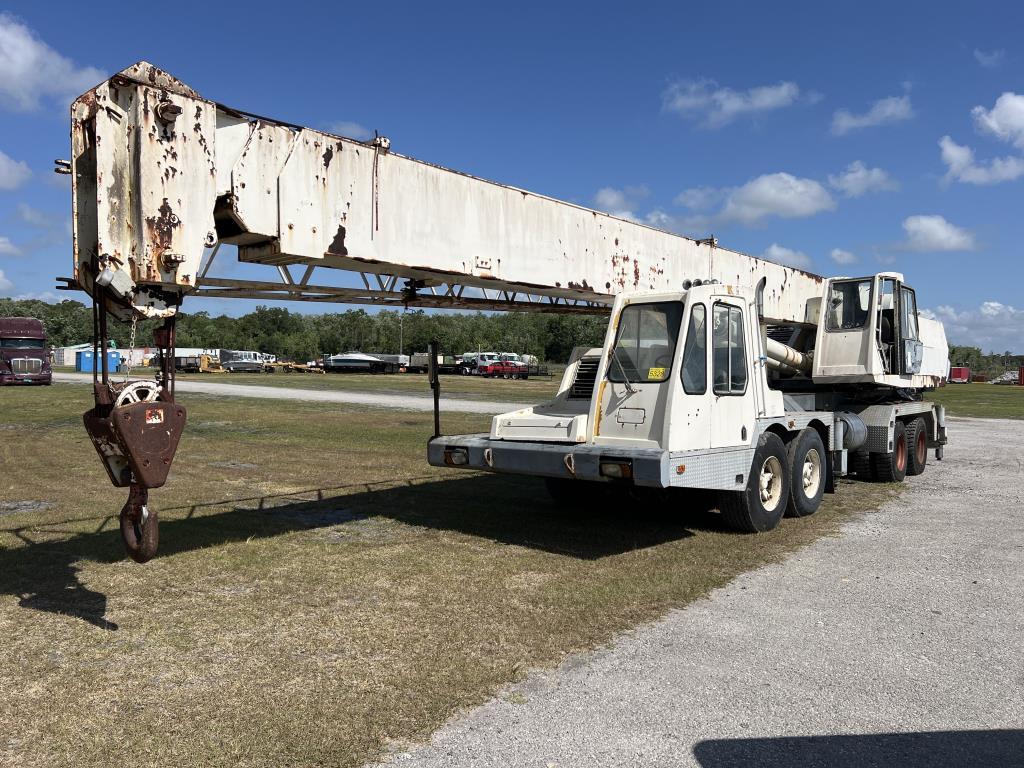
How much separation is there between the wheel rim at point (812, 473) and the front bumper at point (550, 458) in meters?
3.57

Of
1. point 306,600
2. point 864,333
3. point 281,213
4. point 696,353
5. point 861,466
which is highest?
point 281,213

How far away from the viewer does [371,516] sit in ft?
28.9

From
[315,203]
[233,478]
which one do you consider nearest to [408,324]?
[233,478]

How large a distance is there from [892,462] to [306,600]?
9670 mm

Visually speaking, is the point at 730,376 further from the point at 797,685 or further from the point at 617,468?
the point at 797,685

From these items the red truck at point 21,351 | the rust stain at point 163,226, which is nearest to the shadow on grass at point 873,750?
the rust stain at point 163,226

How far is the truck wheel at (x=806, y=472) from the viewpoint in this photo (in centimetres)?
887

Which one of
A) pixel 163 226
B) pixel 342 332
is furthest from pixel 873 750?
pixel 342 332

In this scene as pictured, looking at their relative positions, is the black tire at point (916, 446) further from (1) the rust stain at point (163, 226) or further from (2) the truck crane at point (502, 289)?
(1) the rust stain at point (163, 226)

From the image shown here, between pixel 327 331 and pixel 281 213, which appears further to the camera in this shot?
pixel 327 331

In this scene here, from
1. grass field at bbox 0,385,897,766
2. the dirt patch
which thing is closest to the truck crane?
grass field at bbox 0,385,897,766

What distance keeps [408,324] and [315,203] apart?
90.5m

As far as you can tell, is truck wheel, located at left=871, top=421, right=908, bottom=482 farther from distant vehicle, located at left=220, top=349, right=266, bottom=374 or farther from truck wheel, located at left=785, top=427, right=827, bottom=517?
distant vehicle, located at left=220, top=349, right=266, bottom=374

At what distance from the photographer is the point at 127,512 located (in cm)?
450
